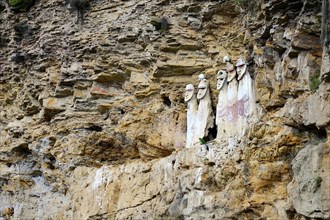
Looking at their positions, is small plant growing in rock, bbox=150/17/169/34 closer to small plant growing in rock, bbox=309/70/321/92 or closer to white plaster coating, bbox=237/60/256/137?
white plaster coating, bbox=237/60/256/137

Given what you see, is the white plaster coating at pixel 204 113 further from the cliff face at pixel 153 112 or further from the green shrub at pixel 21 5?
the green shrub at pixel 21 5

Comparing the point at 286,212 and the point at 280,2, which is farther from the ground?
the point at 280,2

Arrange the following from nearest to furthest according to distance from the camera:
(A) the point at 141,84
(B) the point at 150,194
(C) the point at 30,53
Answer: (B) the point at 150,194 → (A) the point at 141,84 → (C) the point at 30,53

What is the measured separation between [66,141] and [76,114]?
642 mm

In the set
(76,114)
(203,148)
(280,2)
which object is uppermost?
(280,2)

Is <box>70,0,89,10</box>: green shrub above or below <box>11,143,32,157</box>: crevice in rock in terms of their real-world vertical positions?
above

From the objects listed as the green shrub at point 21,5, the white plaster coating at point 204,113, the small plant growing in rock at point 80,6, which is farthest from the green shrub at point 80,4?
the white plaster coating at point 204,113

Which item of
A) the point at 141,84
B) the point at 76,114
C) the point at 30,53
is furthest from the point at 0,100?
the point at 141,84

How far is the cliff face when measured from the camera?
9102 millimetres

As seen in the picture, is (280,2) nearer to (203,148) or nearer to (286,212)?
(203,148)

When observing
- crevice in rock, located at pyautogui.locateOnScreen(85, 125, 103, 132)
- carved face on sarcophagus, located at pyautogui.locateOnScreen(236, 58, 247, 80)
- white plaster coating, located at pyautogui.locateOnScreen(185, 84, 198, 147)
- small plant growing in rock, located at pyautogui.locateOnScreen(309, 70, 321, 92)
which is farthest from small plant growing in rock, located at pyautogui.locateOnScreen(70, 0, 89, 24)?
small plant growing in rock, located at pyautogui.locateOnScreen(309, 70, 321, 92)

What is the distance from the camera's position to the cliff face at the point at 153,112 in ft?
29.9

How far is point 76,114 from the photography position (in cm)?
1435

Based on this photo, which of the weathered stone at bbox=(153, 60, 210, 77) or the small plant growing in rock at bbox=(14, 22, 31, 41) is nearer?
the weathered stone at bbox=(153, 60, 210, 77)
